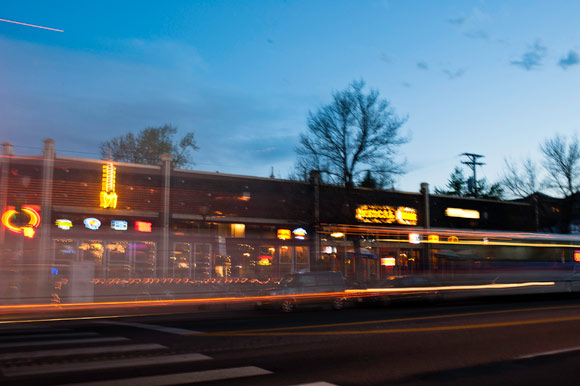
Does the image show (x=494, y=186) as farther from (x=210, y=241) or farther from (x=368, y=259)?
(x=210, y=241)

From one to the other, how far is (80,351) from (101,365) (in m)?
1.48

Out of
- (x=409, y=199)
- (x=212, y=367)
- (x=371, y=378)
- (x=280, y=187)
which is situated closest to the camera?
(x=371, y=378)

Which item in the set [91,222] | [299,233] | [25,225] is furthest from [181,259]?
[299,233]

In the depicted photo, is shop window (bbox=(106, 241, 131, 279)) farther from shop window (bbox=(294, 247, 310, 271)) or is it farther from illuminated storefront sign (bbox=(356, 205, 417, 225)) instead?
illuminated storefront sign (bbox=(356, 205, 417, 225))

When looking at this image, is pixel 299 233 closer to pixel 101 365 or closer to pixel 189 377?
pixel 101 365

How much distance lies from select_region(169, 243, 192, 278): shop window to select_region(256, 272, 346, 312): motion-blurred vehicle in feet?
10.7

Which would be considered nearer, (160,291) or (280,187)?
(160,291)

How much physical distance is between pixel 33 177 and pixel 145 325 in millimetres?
18161

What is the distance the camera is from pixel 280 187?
114 ft

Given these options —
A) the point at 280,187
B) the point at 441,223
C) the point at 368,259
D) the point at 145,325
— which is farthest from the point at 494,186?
the point at 145,325

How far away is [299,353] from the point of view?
352 inches

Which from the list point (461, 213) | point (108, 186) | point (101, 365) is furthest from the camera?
point (461, 213)

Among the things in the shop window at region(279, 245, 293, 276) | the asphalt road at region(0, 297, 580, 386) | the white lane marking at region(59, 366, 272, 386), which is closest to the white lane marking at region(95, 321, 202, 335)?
the asphalt road at region(0, 297, 580, 386)

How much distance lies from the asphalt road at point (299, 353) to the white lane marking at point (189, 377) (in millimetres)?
13
